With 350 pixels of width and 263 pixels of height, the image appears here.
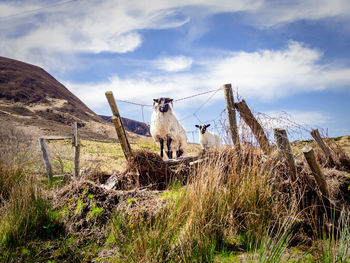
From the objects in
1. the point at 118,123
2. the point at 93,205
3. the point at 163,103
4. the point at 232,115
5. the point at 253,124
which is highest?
the point at 163,103

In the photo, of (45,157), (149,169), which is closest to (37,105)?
(45,157)

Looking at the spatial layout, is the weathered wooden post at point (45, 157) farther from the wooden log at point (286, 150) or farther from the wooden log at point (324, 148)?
the wooden log at point (324, 148)

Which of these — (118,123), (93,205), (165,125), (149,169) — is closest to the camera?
(93,205)

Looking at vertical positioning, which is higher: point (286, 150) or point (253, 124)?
point (253, 124)

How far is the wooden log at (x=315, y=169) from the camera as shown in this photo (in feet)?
13.0

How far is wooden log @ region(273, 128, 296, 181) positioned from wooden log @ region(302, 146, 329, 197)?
0.31 meters

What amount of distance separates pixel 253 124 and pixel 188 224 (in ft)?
8.42

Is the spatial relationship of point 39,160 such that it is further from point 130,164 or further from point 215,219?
point 215,219

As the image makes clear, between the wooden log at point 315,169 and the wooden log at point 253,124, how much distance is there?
2.48 feet

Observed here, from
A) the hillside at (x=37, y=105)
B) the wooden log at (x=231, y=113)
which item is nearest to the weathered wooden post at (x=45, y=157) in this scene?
the wooden log at (x=231, y=113)

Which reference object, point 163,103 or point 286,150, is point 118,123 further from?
point 286,150

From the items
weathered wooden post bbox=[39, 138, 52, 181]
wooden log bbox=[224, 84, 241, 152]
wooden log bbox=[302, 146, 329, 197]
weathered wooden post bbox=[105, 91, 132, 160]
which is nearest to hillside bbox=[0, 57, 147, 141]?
weathered wooden post bbox=[39, 138, 52, 181]

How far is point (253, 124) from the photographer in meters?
4.77

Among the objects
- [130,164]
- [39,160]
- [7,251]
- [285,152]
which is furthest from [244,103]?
[39,160]
